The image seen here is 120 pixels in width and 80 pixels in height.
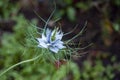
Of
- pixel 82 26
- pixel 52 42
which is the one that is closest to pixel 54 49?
pixel 52 42

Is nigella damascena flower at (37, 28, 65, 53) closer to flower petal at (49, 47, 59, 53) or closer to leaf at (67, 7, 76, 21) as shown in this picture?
flower petal at (49, 47, 59, 53)

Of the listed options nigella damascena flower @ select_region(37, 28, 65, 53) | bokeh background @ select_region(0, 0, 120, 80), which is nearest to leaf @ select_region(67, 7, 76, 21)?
bokeh background @ select_region(0, 0, 120, 80)

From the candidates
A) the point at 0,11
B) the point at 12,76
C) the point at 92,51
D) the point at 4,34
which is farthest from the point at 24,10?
the point at 12,76

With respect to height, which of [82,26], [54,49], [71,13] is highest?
[71,13]

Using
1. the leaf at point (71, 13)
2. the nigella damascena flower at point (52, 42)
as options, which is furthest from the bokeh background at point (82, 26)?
the nigella damascena flower at point (52, 42)

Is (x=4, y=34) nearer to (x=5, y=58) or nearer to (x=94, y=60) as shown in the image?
(x=5, y=58)

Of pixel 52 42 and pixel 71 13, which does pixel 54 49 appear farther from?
pixel 71 13

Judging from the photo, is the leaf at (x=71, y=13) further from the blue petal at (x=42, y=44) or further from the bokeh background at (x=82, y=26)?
the blue petal at (x=42, y=44)

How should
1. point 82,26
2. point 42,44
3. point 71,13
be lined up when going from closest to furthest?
1. point 42,44
2. point 82,26
3. point 71,13
